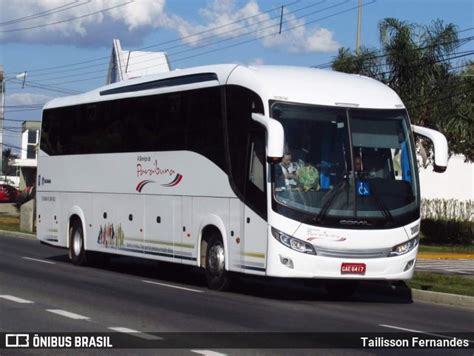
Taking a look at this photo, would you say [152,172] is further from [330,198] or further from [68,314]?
[68,314]

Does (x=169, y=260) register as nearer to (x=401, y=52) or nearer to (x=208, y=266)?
(x=208, y=266)

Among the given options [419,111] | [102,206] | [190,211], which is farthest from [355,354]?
[419,111]

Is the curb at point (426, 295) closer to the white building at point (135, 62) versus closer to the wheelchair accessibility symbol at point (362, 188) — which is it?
the wheelchair accessibility symbol at point (362, 188)

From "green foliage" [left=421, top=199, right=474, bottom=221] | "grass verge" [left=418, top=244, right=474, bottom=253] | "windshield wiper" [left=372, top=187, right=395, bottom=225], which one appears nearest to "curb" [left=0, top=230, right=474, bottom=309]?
"windshield wiper" [left=372, top=187, right=395, bottom=225]

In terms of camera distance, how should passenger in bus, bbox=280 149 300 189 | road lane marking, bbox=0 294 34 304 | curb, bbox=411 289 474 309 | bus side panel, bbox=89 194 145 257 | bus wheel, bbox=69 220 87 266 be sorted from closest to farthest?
1. road lane marking, bbox=0 294 34 304
2. passenger in bus, bbox=280 149 300 189
3. curb, bbox=411 289 474 309
4. bus side panel, bbox=89 194 145 257
5. bus wheel, bbox=69 220 87 266

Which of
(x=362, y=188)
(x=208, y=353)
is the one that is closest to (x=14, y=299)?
(x=362, y=188)

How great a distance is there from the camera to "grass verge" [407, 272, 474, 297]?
62.8ft

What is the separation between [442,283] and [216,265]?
16.3ft

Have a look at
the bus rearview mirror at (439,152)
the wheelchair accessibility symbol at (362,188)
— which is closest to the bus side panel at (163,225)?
the wheelchair accessibility symbol at (362,188)

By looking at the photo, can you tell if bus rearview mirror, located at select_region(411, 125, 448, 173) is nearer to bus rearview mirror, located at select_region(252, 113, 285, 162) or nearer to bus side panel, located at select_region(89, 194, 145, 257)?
bus rearview mirror, located at select_region(252, 113, 285, 162)

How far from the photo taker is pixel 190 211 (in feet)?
64.1

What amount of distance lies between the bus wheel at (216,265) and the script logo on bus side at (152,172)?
1.79 metres

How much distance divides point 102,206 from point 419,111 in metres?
18.3

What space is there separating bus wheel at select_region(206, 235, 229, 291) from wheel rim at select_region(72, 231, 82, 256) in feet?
20.4
